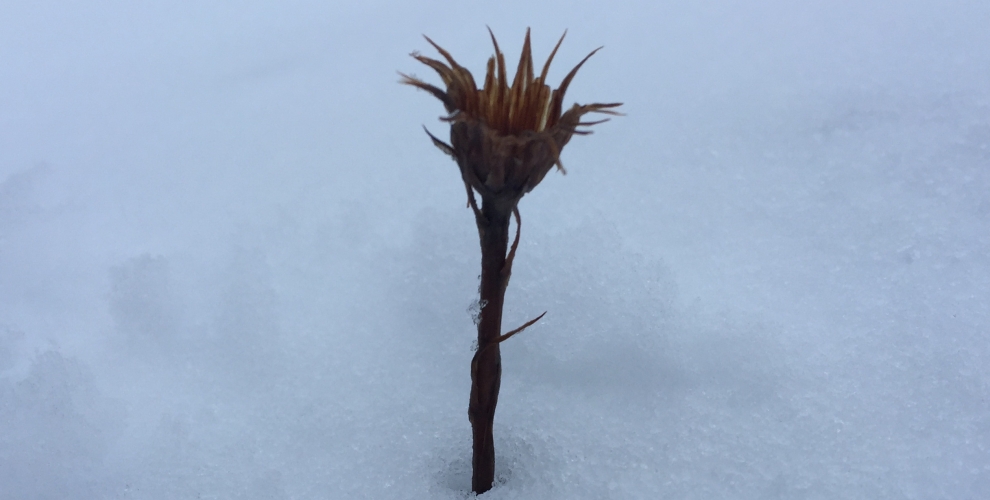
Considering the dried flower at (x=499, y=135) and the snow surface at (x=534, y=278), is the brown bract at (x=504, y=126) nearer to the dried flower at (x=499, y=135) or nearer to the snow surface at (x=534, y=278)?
the dried flower at (x=499, y=135)

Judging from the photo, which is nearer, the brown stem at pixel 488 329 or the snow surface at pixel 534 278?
the brown stem at pixel 488 329

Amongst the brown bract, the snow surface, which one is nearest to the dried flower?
the brown bract

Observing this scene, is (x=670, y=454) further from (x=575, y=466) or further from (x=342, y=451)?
(x=342, y=451)

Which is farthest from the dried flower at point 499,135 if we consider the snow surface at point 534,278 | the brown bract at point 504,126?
the snow surface at point 534,278

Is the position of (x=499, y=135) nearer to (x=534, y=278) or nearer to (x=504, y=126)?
(x=504, y=126)

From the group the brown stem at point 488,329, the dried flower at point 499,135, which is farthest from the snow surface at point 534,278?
the dried flower at point 499,135

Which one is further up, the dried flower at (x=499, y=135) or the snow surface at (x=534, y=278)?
the dried flower at (x=499, y=135)
